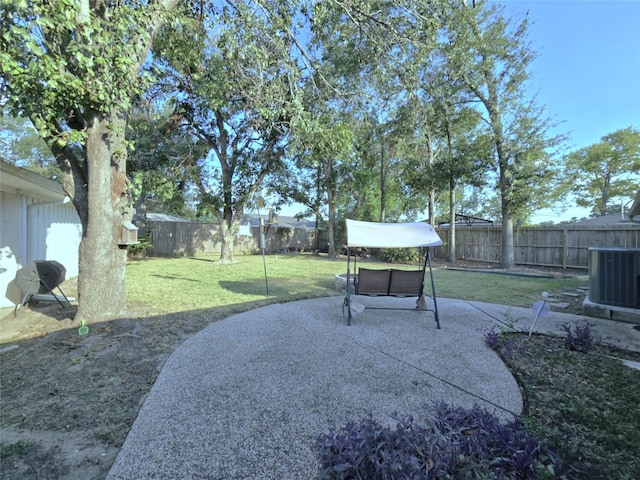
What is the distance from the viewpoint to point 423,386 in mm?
2938

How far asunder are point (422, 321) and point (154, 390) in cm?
403

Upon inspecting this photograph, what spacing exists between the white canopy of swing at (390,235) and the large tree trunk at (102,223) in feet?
12.0

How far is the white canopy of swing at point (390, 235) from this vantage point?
202 inches

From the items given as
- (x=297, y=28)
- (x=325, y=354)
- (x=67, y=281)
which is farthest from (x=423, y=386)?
(x=67, y=281)

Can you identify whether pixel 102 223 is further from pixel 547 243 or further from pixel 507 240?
pixel 547 243

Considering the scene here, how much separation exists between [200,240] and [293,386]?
58.6 feet

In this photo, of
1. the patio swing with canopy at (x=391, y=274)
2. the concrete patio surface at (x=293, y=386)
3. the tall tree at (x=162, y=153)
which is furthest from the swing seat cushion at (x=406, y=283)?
the tall tree at (x=162, y=153)

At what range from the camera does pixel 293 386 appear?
292 cm

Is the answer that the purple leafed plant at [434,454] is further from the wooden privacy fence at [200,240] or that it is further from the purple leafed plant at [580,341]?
the wooden privacy fence at [200,240]

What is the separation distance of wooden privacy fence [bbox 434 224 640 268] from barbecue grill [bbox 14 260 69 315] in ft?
49.4

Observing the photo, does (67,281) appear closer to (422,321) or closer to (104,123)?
(104,123)

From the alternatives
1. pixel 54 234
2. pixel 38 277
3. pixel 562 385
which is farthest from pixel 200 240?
pixel 562 385

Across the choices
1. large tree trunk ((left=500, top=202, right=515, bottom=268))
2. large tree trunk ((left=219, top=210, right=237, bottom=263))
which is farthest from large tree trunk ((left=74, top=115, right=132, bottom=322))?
large tree trunk ((left=500, top=202, right=515, bottom=268))

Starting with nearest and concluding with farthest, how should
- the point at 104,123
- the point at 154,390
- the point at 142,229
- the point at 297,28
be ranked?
the point at 154,390, the point at 104,123, the point at 297,28, the point at 142,229
